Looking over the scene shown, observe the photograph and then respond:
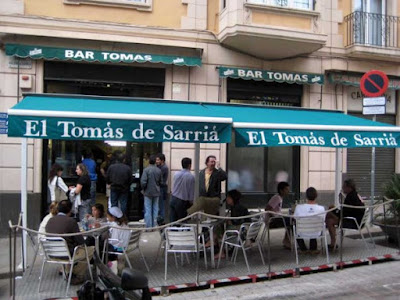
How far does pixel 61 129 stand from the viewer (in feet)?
18.9

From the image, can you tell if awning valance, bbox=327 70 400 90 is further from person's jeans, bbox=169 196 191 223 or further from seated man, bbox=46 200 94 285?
seated man, bbox=46 200 94 285

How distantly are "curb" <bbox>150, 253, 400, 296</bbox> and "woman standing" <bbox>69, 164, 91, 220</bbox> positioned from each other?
396 cm

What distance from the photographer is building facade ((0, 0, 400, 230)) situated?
977cm

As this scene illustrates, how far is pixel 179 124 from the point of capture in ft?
20.5

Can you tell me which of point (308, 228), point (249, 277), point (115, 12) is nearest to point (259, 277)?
point (249, 277)

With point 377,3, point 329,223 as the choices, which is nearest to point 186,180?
point 329,223

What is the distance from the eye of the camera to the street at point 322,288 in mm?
5684

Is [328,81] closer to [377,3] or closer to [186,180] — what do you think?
[377,3]

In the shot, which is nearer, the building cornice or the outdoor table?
the outdoor table

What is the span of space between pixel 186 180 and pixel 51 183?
2.86 metres

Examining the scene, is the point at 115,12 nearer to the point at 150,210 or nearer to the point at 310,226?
the point at 150,210

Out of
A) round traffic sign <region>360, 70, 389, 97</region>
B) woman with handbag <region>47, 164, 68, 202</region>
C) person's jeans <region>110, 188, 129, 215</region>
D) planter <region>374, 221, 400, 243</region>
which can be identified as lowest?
planter <region>374, 221, 400, 243</region>

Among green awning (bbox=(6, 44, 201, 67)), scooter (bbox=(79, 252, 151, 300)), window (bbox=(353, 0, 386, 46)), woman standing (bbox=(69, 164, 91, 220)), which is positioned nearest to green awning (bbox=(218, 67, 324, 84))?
green awning (bbox=(6, 44, 201, 67))

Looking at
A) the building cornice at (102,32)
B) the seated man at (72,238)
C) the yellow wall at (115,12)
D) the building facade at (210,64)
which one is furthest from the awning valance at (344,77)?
the seated man at (72,238)
